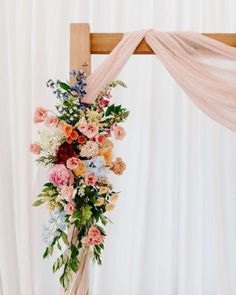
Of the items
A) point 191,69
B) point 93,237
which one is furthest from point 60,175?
point 191,69

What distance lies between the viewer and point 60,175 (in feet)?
4.57

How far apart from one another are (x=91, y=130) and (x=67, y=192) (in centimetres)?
25

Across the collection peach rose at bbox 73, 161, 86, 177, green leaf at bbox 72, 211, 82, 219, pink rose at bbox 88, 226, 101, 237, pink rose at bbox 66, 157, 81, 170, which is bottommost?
pink rose at bbox 88, 226, 101, 237

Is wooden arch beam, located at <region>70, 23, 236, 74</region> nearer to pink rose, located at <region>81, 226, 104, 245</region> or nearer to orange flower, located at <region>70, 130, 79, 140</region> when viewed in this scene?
orange flower, located at <region>70, 130, 79, 140</region>

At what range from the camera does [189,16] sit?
1975mm

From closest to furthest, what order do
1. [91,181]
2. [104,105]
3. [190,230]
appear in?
[91,181] < [104,105] < [190,230]

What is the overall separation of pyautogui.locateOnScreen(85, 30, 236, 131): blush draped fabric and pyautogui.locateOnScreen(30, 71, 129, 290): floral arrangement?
17cm

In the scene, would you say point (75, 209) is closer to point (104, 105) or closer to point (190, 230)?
point (104, 105)

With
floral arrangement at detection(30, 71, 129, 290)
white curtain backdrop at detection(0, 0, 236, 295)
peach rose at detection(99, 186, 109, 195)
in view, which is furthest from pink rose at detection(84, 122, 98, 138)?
white curtain backdrop at detection(0, 0, 236, 295)

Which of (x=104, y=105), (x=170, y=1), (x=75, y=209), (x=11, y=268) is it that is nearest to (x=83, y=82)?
(x=104, y=105)

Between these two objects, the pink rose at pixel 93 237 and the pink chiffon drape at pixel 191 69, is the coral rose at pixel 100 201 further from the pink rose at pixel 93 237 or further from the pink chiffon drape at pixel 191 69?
the pink chiffon drape at pixel 191 69

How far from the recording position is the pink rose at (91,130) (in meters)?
1.42

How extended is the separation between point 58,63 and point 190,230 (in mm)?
1125

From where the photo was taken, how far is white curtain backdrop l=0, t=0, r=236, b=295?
1.92m
